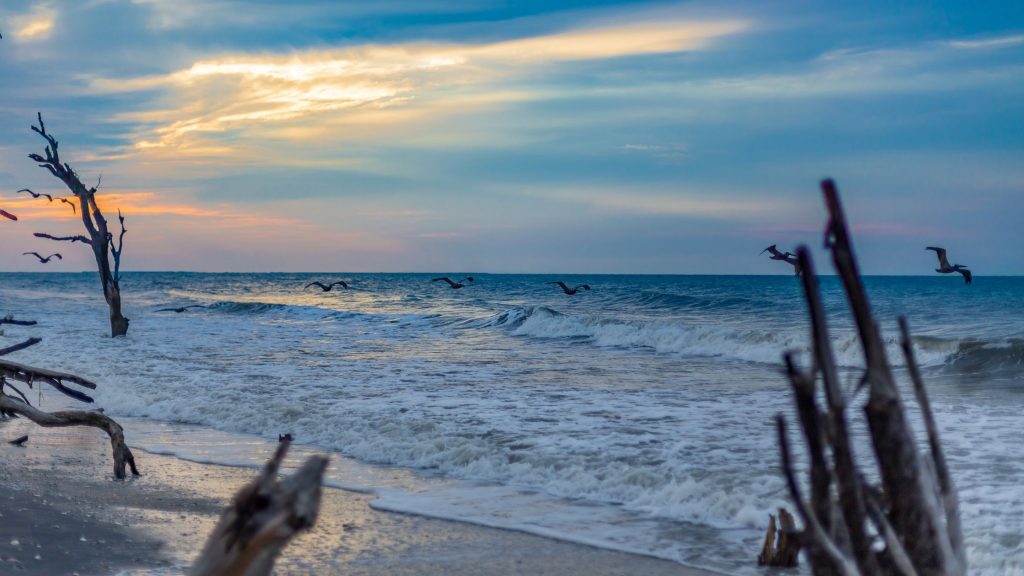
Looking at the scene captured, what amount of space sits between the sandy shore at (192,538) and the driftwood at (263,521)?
4496 millimetres

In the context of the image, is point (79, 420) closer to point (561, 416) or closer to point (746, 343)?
point (561, 416)

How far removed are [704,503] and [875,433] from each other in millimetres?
6350

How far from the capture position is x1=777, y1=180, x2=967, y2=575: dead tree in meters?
1.22

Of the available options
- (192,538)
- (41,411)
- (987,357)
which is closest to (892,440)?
(192,538)

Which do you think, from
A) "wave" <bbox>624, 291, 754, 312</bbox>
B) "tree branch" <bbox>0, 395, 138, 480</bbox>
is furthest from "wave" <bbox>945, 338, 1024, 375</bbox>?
"wave" <bbox>624, 291, 754, 312</bbox>

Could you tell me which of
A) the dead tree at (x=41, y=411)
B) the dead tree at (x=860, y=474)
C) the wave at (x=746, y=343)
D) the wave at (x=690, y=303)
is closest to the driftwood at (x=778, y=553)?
the dead tree at (x=860, y=474)

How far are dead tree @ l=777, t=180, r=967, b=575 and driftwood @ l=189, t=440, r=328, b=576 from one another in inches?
24.5

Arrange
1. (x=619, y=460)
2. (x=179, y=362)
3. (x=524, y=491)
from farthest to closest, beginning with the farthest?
(x=179, y=362) → (x=619, y=460) → (x=524, y=491)

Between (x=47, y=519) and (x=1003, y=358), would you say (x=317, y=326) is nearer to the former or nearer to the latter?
(x=1003, y=358)

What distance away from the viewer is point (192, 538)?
624 centimetres

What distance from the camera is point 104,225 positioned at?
77.1 feet

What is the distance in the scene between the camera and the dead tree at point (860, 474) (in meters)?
1.22

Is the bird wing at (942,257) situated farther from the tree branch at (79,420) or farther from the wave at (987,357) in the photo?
the tree branch at (79,420)

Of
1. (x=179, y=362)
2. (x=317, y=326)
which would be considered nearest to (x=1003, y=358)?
(x=179, y=362)
